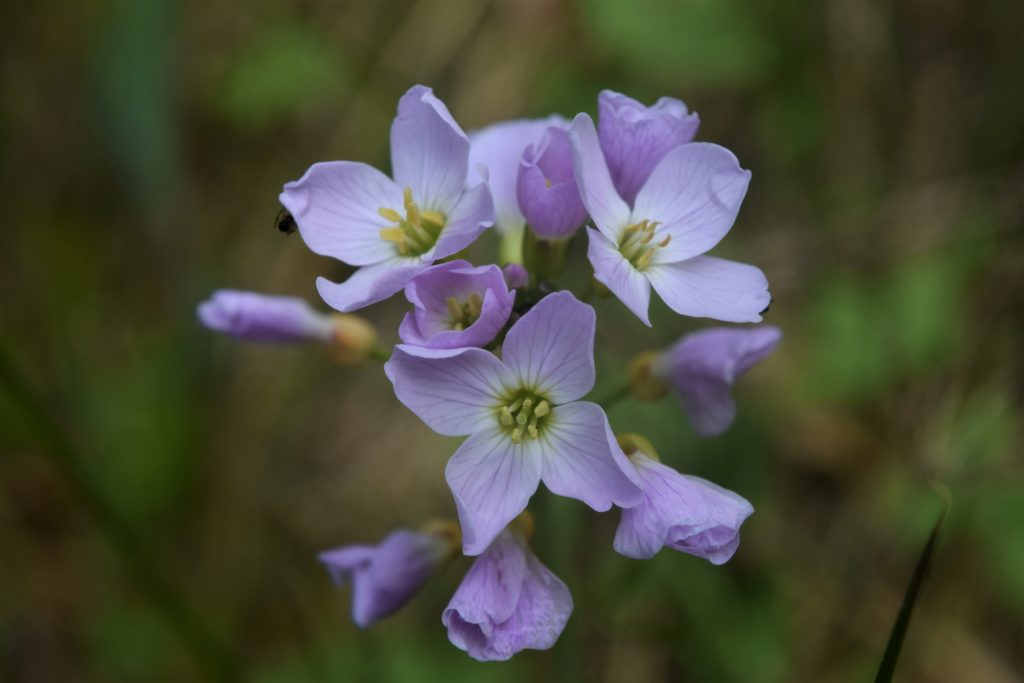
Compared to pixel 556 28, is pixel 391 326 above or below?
below

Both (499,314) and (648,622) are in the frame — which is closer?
(499,314)

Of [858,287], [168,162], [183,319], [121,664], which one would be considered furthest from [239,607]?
[858,287]

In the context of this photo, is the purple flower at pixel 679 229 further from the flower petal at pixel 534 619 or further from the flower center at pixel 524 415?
the flower petal at pixel 534 619

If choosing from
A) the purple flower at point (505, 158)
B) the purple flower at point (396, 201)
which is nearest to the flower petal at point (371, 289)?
the purple flower at point (396, 201)

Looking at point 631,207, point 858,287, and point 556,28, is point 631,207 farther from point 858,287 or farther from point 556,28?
point 556,28

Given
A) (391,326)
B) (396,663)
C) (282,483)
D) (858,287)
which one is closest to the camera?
(396,663)

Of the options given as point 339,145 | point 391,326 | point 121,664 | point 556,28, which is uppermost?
point 556,28

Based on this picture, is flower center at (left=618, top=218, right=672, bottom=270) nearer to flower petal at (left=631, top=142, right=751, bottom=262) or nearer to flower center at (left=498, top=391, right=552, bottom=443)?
flower petal at (left=631, top=142, right=751, bottom=262)

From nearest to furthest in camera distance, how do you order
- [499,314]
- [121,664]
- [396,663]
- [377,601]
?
1. [499,314]
2. [377,601]
3. [396,663]
4. [121,664]
